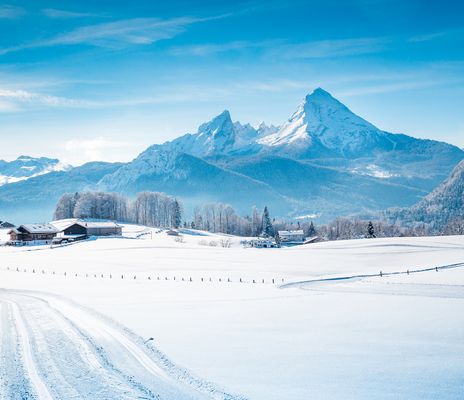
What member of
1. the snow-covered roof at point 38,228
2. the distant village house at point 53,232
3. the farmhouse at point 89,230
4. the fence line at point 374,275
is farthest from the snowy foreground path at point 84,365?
the snow-covered roof at point 38,228

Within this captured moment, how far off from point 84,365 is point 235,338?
760cm

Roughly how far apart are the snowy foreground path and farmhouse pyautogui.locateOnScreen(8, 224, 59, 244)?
105 metres

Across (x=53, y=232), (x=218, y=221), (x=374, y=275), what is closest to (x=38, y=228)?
(x=53, y=232)

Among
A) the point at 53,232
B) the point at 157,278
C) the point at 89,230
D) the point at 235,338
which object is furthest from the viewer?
the point at 89,230

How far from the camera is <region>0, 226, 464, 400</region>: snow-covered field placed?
15.5 meters

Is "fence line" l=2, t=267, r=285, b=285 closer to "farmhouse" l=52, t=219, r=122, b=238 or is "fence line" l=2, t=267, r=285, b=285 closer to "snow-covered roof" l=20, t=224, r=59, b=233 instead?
"snow-covered roof" l=20, t=224, r=59, b=233

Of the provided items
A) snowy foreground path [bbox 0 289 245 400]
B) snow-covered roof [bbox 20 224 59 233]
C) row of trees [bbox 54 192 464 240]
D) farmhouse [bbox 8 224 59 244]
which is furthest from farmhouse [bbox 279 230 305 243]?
snowy foreground path [bbox 0 289 245 400]

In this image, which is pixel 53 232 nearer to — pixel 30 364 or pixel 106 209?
pixel 106 209

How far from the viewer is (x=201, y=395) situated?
15.0 metres

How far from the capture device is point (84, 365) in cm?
1766

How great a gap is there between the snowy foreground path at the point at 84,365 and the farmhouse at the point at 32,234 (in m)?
105

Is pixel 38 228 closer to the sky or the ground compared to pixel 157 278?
closer to the sky

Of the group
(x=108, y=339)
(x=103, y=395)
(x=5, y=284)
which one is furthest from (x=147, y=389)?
(x=5, y=284)

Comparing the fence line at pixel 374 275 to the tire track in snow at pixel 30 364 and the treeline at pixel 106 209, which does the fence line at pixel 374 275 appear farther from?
the treeline at pixel 106 209
